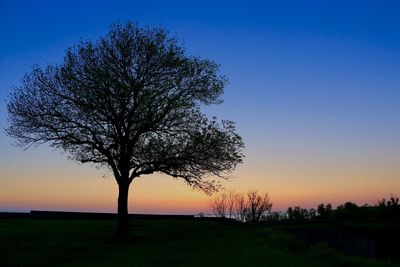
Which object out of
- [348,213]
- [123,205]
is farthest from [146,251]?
[348,213]

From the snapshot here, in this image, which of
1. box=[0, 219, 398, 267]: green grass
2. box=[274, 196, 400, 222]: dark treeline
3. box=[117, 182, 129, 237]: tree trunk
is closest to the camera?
box=[0, 219, 398, 267]: green grass

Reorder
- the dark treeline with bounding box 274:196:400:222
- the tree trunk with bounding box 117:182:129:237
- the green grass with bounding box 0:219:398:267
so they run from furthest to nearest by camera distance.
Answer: the dark treeline with bounding box 274:196:400:222 < the tree trunk with bounding box 117:182:129:237 < the green grass with bounding box 0:219:398:267

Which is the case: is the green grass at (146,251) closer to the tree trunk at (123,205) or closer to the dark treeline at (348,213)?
the tree trunk at (123,205)

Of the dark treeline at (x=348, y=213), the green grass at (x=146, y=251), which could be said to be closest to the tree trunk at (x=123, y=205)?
the green grass at (x=146, y=251)

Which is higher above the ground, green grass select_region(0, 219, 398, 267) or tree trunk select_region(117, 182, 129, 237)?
tree trunk select_region(117, 182, 129, 237)

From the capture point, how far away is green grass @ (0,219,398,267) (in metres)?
23.7

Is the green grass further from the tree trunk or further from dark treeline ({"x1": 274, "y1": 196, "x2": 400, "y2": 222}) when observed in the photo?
dark treeline ({"x1": 274, "y1": 196, "x2": 400, "y2": 222})

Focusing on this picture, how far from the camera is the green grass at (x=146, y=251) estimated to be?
23.7 m

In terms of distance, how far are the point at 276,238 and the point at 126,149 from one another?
39.6ft

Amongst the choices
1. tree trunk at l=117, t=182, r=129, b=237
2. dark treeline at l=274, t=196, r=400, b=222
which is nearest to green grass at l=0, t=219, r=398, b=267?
tree trunk at l=117, t=182, r=129, b=237

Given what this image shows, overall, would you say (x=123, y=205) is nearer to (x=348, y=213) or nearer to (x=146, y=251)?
(x=146, y=251)

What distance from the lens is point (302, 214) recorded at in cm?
7056

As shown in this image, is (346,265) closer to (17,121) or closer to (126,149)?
(126,149)

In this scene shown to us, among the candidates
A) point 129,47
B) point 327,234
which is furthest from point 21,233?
point 327,234
